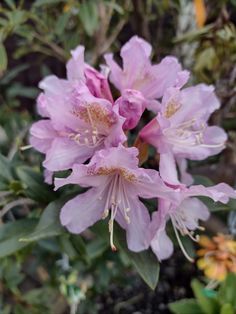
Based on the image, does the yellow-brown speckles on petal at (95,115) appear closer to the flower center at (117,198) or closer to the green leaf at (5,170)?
the flower center at (117,198)

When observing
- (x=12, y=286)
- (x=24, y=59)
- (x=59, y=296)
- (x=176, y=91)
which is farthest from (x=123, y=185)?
(x=24, y=59)

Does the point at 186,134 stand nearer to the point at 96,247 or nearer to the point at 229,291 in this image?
the point at 229,291

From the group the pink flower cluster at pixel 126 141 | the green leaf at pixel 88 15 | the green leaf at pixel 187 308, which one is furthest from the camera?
the green leaf at pixel 88 15

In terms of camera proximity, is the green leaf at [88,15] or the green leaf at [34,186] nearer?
the green leaf at [34,186]

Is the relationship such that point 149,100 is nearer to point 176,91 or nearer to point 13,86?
point 176,91

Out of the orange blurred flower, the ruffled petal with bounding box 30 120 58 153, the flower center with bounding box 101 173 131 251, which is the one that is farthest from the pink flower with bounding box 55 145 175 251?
the orange blurred flower

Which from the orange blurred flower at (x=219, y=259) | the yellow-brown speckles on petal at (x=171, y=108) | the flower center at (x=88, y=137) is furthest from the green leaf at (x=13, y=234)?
the orange blurred flower at (x=219, y=259)

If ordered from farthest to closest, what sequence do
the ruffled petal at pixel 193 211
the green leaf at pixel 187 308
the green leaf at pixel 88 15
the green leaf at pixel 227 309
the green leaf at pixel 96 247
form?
1. the green leaf at pixel 96 247
2. the green leaf at pixel 88 15
3. the green leaf at pixel 187 308
4. the green leaf at pixel 227 309
5. the ruffled petal at pixel 193 211
